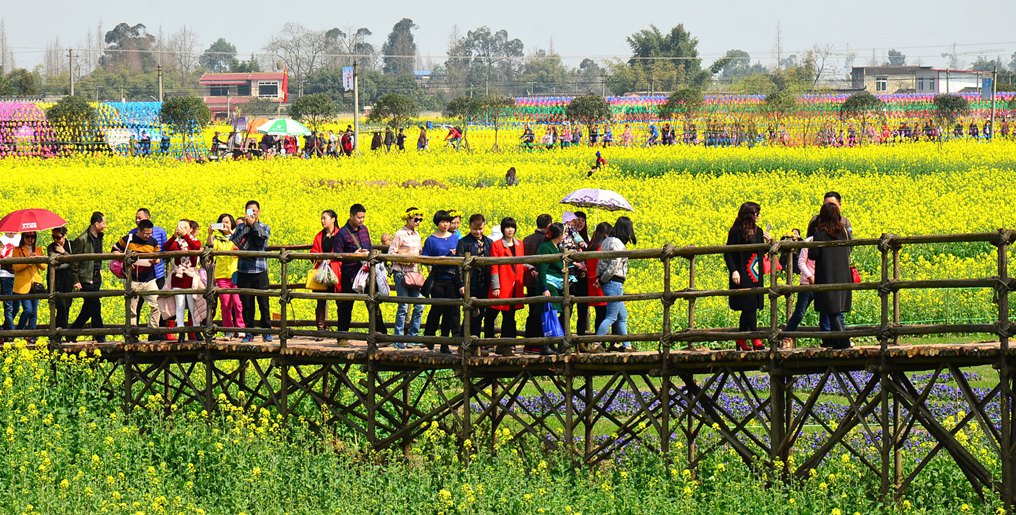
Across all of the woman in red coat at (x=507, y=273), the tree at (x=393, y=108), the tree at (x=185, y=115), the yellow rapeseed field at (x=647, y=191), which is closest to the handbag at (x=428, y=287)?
the woman in red coat at (x=507, y=273)

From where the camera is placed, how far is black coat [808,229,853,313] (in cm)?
1542

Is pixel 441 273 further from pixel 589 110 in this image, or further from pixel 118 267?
pixel 589 110

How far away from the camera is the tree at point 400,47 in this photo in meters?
172

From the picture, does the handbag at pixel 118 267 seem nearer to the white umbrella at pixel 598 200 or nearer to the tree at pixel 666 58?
the white umbrella at pixel 598 200

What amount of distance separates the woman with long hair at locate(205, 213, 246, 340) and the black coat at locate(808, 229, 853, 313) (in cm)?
660

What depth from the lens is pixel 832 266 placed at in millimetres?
15484

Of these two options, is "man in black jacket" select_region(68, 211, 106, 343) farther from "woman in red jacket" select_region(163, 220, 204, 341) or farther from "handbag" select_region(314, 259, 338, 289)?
"handbag" select_region(314, 259, 338, 289)

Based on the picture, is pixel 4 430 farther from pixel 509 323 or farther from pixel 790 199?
pixel 790 199

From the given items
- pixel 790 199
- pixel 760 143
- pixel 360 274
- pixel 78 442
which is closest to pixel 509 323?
pixel 360 274

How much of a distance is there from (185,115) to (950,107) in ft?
96.6

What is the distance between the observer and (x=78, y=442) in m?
16.6

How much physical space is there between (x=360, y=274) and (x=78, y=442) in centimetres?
336

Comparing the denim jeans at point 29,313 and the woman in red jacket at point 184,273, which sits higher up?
the woman in red jacket at point 184,273

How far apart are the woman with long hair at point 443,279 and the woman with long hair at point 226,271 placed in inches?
105
